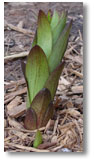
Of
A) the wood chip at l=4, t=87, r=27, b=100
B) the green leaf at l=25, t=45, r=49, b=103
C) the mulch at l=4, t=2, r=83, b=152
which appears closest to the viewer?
the green leaf at l=25, t=45, r=49, b=103

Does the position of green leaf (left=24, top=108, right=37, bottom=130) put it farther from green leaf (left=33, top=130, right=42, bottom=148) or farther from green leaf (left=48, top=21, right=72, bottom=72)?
green leaf (left=48, top=21, right=72, bottom=72)

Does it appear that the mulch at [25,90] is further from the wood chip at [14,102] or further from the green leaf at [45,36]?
the green leaf at [45,36]

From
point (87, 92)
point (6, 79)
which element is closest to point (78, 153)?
point (87, 92)

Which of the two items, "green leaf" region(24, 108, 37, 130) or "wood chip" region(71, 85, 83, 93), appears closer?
"green leaf" region(24, 108, 37, 130)

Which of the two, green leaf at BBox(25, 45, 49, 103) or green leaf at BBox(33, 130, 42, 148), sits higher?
green leaf at BBox(25, 45, 49, 103)

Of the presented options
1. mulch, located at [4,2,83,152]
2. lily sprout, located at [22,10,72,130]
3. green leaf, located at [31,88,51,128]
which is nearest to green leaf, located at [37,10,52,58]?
lily sprout, located at [22,10,72,130]

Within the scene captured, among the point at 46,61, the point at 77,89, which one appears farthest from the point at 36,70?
the point at 77,89

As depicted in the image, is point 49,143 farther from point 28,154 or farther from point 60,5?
point 60,5
